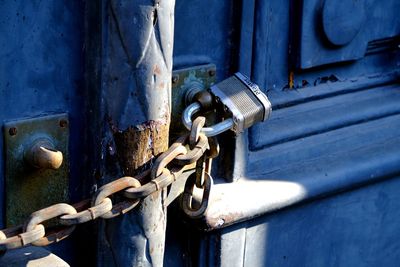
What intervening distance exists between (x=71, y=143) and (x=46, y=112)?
7cm

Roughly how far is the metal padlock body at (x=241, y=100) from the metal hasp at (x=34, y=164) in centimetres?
27

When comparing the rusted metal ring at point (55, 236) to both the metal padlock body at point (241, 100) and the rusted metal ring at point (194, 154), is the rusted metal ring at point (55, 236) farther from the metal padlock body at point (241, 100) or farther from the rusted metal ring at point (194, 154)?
the metal padlock body at point (241, 100)

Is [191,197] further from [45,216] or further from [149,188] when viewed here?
[45,216]

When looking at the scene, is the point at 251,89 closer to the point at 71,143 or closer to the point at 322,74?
the point at 71,143

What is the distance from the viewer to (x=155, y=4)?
4.24 ft

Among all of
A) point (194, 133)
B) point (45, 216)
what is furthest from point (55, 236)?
point (194, 133)

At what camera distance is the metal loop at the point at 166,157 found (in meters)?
1.30

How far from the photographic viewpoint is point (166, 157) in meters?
1.32

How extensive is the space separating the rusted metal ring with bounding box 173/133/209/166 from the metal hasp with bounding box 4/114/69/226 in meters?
0.17

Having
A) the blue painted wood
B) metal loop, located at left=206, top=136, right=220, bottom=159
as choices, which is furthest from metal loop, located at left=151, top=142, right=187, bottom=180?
the blue painted wood

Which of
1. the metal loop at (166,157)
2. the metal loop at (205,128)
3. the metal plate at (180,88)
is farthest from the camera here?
the metal plate at (180,88)

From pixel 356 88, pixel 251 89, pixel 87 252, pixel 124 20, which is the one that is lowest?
pixel 87 252

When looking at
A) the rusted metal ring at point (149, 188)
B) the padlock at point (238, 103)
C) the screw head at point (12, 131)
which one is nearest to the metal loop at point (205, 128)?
the padlock at point (238, 103)

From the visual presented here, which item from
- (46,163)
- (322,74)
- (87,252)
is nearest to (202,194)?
(87,252)
